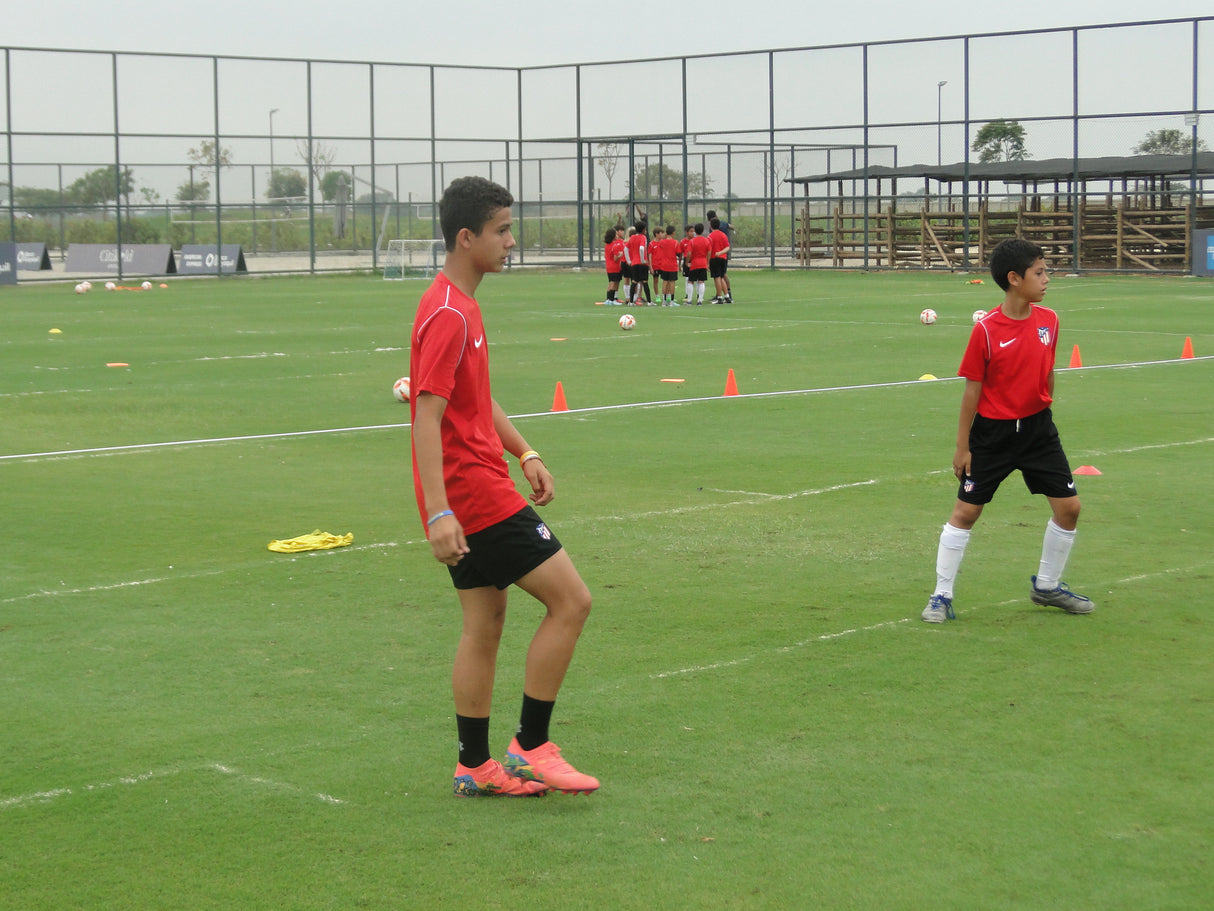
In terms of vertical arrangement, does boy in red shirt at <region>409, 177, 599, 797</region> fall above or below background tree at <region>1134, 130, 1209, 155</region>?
below

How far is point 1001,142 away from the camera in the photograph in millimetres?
45406

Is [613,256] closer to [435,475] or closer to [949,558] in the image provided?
[949,558]

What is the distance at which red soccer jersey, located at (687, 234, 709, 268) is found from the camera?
33688mm

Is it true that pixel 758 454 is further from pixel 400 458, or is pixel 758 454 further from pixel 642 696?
pixel 642 696

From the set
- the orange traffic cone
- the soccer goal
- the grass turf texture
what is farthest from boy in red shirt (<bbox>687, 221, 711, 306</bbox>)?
the grass turf texture

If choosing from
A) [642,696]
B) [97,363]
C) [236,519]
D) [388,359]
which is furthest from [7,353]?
[642,696]

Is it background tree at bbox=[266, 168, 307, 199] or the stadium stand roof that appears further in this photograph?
background tree at bbox=[266, 168, 307, 199]

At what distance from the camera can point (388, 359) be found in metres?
21.1

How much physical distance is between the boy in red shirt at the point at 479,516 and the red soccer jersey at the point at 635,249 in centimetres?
2856

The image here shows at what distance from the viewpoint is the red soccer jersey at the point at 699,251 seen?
111 feet

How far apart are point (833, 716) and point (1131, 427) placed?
29.5ft

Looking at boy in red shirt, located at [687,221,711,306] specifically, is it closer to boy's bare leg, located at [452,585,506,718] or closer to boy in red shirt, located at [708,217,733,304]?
boy in red shirt, located at [708,217,733,304]

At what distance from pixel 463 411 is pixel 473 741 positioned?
113cm

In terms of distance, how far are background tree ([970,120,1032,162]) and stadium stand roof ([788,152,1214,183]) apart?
263 millimetres
